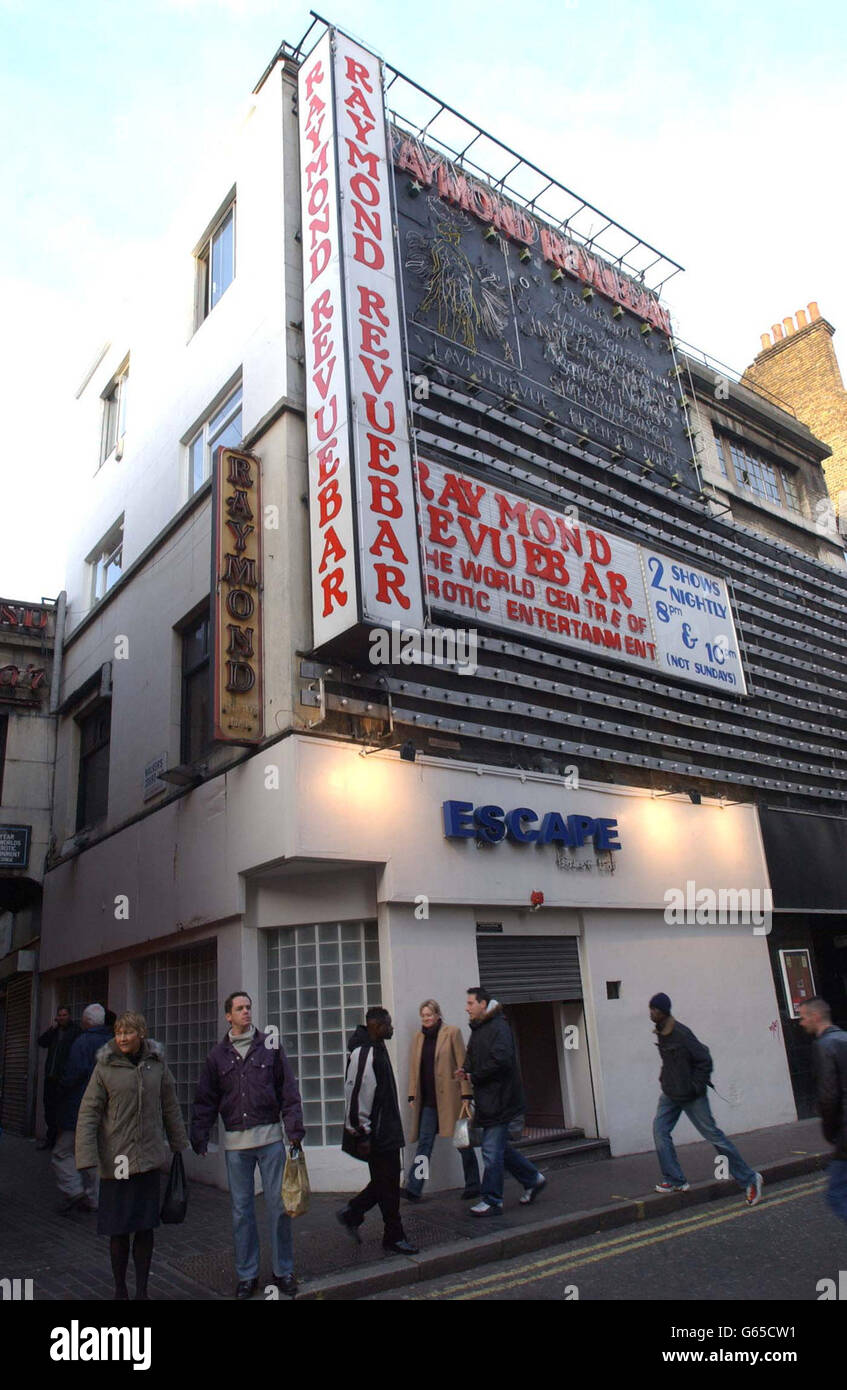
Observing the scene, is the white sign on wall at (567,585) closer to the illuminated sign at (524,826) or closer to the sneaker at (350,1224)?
Result: the illuminated sign at (524,826)

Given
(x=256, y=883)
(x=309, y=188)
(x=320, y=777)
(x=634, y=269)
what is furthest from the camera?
(x=634, y=269)

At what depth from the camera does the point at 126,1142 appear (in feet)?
18.8

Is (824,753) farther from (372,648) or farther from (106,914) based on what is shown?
(106,914)

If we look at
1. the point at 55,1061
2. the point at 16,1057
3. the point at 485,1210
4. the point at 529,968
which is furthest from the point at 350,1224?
the point at 16,1057

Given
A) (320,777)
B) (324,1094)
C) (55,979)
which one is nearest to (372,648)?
(320,777)

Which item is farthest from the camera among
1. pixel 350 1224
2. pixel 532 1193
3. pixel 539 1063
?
pixel 539 1063

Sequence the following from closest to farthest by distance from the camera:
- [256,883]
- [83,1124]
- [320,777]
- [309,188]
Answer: [83,1124]
[320,777]
[256,883]
[309,188]

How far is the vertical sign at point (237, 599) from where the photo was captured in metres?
9.77

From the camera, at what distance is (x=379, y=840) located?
31.4 feet

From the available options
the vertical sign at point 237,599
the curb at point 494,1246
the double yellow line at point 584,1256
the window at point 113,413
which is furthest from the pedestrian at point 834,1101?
the window at point 113,413

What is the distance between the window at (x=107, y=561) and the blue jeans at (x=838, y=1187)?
1426 cm

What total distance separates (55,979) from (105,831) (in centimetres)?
328

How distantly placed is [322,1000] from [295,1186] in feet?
11.6

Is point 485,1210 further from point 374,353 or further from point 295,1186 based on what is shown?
point 374,353
